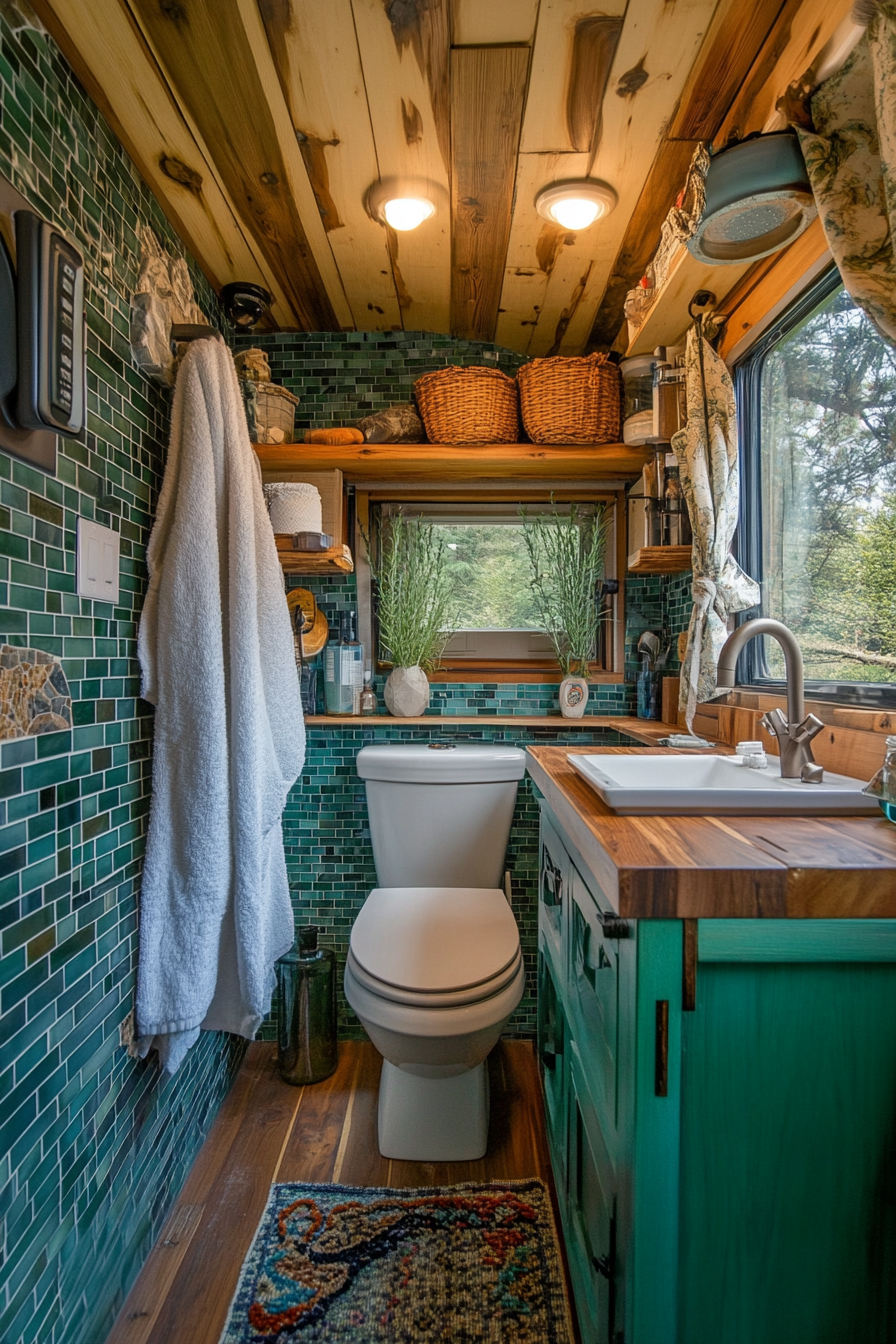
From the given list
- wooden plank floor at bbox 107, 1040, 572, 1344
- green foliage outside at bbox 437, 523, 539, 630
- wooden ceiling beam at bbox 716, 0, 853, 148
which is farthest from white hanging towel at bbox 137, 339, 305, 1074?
wooden ceiling beam at bbox 716, 0, 853, 148

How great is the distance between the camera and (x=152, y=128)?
135 cm

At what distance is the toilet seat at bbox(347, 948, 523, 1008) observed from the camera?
4.56ft

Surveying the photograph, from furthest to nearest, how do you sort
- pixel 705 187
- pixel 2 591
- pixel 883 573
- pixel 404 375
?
pixel 404 375 → pixel 883 573 → pixel 705 187 → pixel 2 591

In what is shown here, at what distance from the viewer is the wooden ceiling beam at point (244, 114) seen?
114 centimetres

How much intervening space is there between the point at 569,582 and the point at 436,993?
48.2 inches

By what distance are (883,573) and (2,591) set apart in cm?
140

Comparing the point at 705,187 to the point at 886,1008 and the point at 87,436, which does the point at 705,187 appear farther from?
the point at 886,1008

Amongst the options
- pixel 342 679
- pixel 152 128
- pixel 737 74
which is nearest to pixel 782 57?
pixel 737 74

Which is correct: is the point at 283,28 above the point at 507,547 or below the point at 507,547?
above

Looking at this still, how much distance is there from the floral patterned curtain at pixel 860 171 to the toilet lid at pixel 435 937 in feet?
4.23

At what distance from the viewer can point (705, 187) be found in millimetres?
1140

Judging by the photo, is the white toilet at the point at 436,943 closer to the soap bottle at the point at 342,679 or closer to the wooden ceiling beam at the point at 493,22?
the soap bottle at the point at 342,679

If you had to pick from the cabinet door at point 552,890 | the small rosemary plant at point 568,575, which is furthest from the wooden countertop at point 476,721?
the cabinet door at point 552,890

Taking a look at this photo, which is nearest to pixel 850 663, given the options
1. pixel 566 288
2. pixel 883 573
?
pixel 883 573
